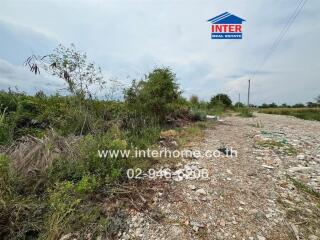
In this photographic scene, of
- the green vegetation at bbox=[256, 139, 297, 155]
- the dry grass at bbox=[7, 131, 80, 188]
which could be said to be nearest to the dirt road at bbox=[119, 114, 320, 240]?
the green vegetation at bbox=[256, 139, 297, 155]

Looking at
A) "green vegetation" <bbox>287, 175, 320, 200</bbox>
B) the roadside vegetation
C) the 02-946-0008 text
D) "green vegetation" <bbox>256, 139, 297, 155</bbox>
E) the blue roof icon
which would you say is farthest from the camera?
the blue roof icon

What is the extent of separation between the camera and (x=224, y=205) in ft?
7.15

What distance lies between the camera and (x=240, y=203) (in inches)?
87.0

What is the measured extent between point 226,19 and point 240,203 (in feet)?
21.8

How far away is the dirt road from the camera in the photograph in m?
1.84

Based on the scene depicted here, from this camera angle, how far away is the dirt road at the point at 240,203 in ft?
6.04

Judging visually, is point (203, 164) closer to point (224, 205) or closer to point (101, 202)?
point (224, 205)

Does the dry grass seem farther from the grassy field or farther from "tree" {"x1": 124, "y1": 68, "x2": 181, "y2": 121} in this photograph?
the grassy field

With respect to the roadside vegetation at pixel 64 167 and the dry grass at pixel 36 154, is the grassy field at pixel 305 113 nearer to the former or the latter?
the roadside vegetation at pixel 64 167

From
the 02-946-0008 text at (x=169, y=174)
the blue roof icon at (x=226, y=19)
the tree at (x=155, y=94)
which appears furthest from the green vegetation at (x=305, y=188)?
the blue roof icon at (x=226, y=19)

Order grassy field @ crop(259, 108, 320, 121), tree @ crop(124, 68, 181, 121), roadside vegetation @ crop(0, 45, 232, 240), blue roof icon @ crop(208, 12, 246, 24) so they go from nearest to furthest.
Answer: roadside vegetation @ crop(0, 45, 232, 240)
tree @ crop(124, 68, 181, 121)
blue roof icon @ crop(208, 12, 246, 24)
grassy field @ crop(259, 108, 320, 121)

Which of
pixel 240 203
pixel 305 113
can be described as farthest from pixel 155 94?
pixel 305 113

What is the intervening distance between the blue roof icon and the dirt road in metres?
5.16

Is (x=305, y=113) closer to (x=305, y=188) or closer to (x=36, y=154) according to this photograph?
(x=305, y=188)
